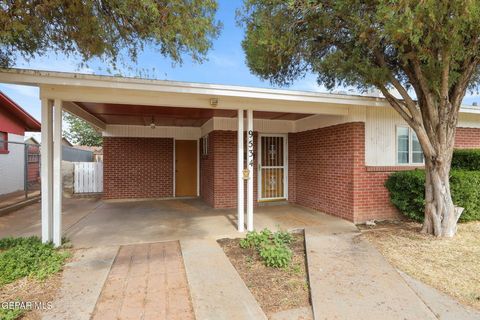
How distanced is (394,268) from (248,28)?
4.55 metres

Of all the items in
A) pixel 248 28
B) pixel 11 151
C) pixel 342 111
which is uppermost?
pixel 248 28

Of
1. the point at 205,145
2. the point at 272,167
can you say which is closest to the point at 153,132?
the point at 205,145

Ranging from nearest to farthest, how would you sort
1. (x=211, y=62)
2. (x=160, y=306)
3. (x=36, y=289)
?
(x=160, y=306)
(x=36, y=289)
(x=211, y=62)

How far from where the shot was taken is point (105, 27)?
13.7ft

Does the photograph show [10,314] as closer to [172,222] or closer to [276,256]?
[276,256]

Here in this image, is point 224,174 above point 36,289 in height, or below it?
above

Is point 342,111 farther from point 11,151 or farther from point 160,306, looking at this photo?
point 11,151

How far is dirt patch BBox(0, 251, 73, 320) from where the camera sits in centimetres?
287

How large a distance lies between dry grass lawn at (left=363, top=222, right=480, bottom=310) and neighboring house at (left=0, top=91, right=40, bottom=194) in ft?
36.6

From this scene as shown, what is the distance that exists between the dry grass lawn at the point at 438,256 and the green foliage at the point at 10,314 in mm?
4279

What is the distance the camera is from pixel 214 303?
2.84 m

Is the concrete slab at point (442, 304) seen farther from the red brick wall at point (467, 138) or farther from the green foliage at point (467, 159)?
the red brick wall at point (467, 138)

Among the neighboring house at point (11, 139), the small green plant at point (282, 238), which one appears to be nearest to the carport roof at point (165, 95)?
the small green plant at point (282, 238)

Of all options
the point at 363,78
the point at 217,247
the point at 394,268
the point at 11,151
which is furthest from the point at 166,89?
the point at 11,151
